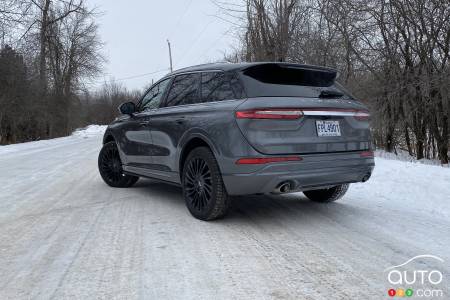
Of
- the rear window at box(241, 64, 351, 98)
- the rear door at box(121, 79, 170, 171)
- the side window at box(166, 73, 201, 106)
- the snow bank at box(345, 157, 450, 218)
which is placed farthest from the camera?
the rear door at box(121, 79, 170, 171)

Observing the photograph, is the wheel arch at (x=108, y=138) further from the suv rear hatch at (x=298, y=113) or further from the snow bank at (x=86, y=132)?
the snow bank at (x=86, y=132)

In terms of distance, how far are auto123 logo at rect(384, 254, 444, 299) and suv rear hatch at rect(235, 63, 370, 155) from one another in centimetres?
137

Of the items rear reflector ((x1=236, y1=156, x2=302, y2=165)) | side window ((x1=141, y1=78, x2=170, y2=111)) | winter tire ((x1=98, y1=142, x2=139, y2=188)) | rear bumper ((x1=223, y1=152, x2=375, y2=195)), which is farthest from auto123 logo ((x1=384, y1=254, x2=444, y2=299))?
winter tire ((x1=98, y1=142, x2=139, y2=188))

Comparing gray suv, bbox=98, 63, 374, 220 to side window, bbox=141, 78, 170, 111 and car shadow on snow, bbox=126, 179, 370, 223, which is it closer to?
car shadow on snow, bbox=126, 179, 370, 223

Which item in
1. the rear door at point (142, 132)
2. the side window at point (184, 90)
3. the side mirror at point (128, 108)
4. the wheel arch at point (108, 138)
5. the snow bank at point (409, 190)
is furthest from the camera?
the wheel arch at point (108, 138)

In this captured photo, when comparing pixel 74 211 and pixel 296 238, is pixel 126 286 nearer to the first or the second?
pixel 296 238

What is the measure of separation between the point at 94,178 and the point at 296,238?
5.18 metres

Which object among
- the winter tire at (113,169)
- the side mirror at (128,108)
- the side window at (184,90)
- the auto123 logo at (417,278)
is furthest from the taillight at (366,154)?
the winter tire at (113,169)

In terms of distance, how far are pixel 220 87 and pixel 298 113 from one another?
0.96 metres

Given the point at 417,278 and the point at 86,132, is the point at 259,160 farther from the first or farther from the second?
the point at 86,132

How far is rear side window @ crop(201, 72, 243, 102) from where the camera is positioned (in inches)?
169

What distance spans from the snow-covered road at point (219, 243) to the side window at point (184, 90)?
4.33 feet

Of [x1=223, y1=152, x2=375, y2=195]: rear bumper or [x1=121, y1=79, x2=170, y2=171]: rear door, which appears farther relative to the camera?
[x1=121, y1=79, x2=170, y2=171]: rear door

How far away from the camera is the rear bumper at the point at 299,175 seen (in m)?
3.94
